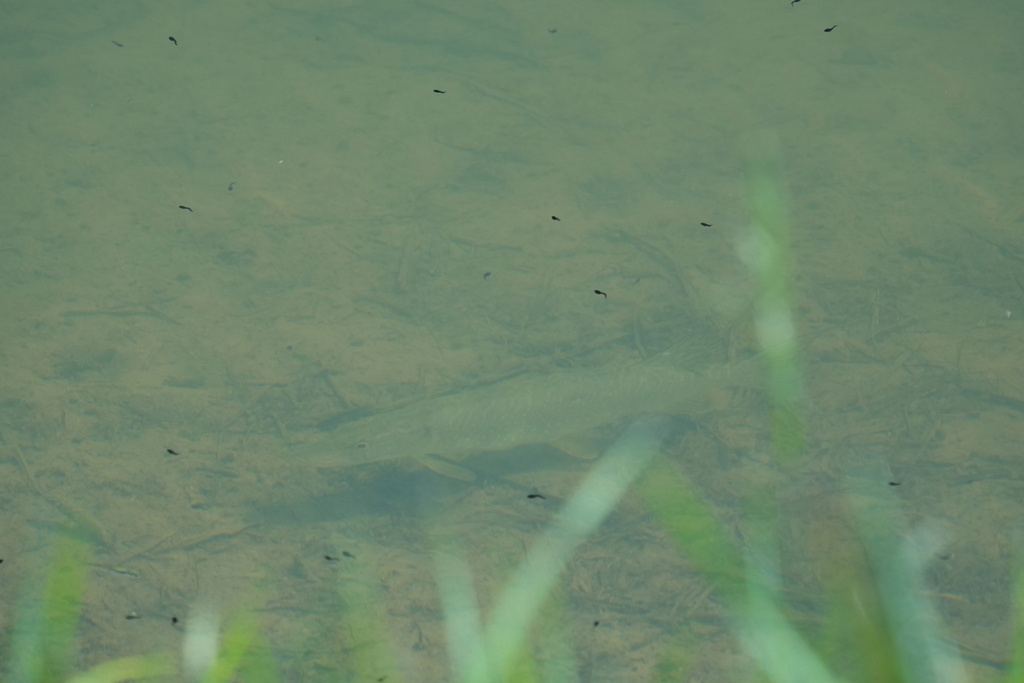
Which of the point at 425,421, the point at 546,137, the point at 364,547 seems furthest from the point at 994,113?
the point at 364,547

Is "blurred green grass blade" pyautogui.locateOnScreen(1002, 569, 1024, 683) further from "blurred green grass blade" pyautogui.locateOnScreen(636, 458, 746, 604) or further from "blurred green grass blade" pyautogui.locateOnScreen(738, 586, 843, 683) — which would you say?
"blurred green grass blade" pyautogui.locateOnScreen(636, 458, 746, 604)

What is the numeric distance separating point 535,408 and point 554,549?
A: 1076mm

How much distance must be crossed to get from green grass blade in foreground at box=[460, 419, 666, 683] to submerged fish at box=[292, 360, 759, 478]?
253mm

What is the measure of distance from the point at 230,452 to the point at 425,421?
1341 mm

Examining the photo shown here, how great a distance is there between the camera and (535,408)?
5660mm

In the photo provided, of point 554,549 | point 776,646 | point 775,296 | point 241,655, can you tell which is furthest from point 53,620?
point 775,296

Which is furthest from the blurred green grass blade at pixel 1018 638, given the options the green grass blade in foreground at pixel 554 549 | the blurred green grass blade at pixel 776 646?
the green grass blade in foreground at pixel 554 549

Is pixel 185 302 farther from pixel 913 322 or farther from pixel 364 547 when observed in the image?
pixel 913 322

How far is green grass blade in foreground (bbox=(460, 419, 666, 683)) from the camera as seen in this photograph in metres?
4.34

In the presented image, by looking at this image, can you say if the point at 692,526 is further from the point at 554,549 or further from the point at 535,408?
the point at 535,408

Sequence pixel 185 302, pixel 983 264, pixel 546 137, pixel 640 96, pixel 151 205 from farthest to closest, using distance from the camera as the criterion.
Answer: pixel 640 96 → pixel 546 137 → pixel 151 205 → pixel 983 264 → pixel 185 302

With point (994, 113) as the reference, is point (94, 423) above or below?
below

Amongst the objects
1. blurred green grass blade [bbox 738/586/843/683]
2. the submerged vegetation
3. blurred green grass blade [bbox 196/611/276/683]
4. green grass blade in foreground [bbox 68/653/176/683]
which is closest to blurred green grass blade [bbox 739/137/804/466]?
the submerged vegetation

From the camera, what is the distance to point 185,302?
6.47 m
